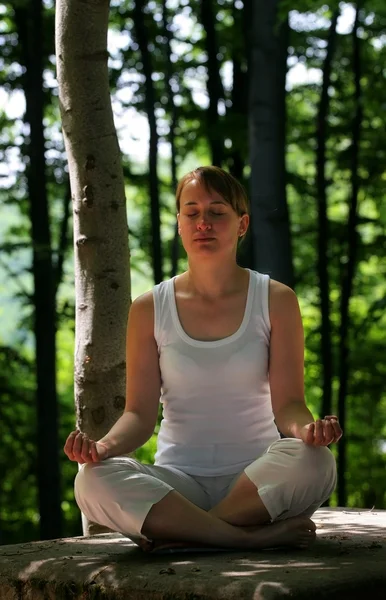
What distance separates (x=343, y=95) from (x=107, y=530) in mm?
9879

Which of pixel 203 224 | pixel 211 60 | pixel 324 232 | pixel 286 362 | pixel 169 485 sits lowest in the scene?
pixel 169 485

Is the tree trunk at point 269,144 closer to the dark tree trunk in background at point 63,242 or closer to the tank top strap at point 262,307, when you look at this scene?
the tank top strap at point 262,307

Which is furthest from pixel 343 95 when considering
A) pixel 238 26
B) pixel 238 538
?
pixel 238 538

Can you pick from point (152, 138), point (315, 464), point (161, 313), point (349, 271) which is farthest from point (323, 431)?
point (349, 271)

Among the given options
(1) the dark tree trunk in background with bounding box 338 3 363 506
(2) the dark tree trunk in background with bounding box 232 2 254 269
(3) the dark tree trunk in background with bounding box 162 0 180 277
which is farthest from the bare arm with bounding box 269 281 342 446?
(1) the dark tree trunk in background with bounding box 338 3 363 506

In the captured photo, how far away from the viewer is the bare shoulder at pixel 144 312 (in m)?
4.02

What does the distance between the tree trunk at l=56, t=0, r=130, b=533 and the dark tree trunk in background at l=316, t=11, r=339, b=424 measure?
7754 mm

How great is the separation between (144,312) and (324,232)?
936cm

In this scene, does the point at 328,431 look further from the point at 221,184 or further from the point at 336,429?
the point at 221,184

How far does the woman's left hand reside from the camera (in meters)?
3.43

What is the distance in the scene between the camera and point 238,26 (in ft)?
40.5

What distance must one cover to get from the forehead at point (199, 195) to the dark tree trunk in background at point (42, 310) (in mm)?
7429

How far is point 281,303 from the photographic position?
3.94 meters

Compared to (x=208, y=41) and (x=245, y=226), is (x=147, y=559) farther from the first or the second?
(x=208, y=41)
